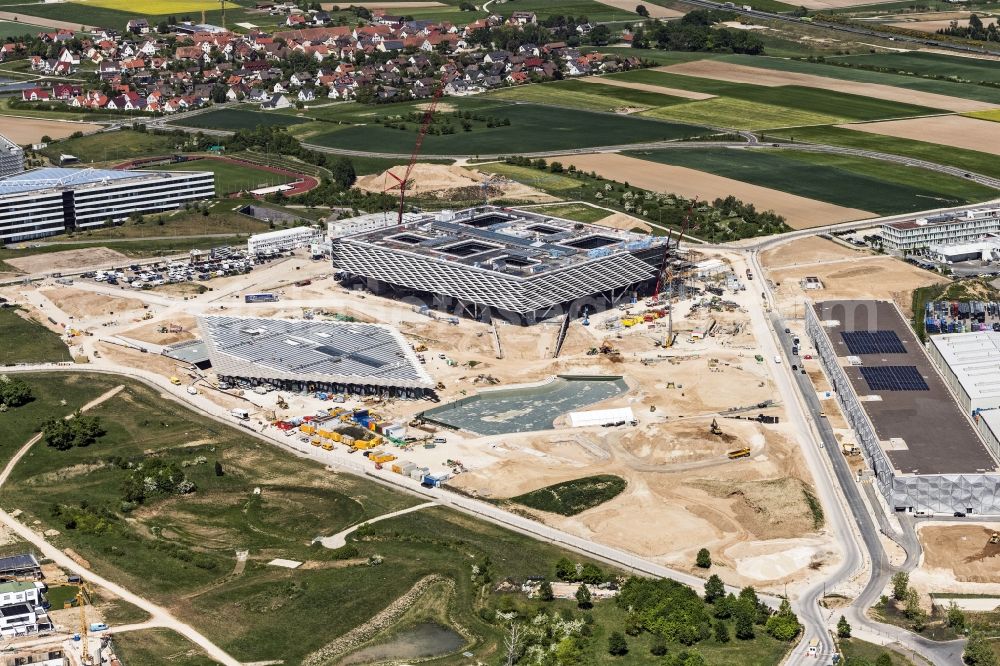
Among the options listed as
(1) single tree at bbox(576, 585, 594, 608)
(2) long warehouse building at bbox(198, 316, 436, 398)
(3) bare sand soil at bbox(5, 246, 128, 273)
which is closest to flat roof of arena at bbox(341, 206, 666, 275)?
(2) long warehouse building at bbox(198, 316, 436, 398)

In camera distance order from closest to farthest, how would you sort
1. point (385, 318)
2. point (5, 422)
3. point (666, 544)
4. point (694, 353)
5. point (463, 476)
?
point (666, 544) < point (463, 476) < point (5, 422) < point (694, 353) < point (385, 318)

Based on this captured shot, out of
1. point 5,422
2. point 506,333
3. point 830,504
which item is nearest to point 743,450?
point 830,504

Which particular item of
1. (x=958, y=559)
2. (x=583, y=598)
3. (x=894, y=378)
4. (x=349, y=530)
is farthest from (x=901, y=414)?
(x=349, y=530)

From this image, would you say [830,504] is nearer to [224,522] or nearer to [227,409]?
[224,522]

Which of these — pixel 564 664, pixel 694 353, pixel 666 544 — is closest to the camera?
pixel 564 664

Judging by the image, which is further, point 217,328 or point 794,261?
point 794,261

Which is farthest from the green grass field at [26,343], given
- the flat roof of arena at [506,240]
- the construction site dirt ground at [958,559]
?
the construction site dirt ground at [958,559]

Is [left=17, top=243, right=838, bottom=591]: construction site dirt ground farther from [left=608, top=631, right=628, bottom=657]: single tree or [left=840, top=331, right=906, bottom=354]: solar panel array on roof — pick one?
[left=608, top=631, right=628, bottom=657]: single tree
